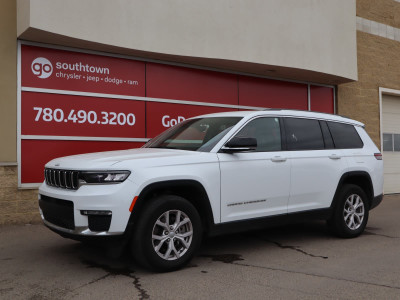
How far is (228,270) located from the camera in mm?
4652

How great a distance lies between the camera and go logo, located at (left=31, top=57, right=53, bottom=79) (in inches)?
309

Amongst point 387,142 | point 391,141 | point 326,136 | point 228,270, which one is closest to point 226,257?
point 228,270

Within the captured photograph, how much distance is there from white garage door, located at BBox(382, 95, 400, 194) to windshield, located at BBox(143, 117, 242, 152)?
9751 millimetres

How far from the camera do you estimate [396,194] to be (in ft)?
44.8

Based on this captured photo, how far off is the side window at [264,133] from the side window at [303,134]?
0.17 meters

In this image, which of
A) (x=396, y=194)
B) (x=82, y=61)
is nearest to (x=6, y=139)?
(x=82, y=61)

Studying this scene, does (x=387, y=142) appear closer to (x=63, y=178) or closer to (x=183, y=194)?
(x=183, y=194)

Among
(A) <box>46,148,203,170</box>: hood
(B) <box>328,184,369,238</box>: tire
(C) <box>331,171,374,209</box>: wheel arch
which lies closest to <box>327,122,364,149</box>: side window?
(C) <box>331,171,374,209</box>: wheel arch

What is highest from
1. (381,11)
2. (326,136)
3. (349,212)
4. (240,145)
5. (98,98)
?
(381,11)

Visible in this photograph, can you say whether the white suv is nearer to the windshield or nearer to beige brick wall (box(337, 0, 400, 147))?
the windshield

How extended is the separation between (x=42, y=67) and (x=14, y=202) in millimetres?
2508

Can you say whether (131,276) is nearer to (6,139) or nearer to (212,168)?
(212,168)

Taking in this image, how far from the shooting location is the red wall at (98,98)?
7805 millimetres

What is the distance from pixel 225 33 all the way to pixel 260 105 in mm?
2262
